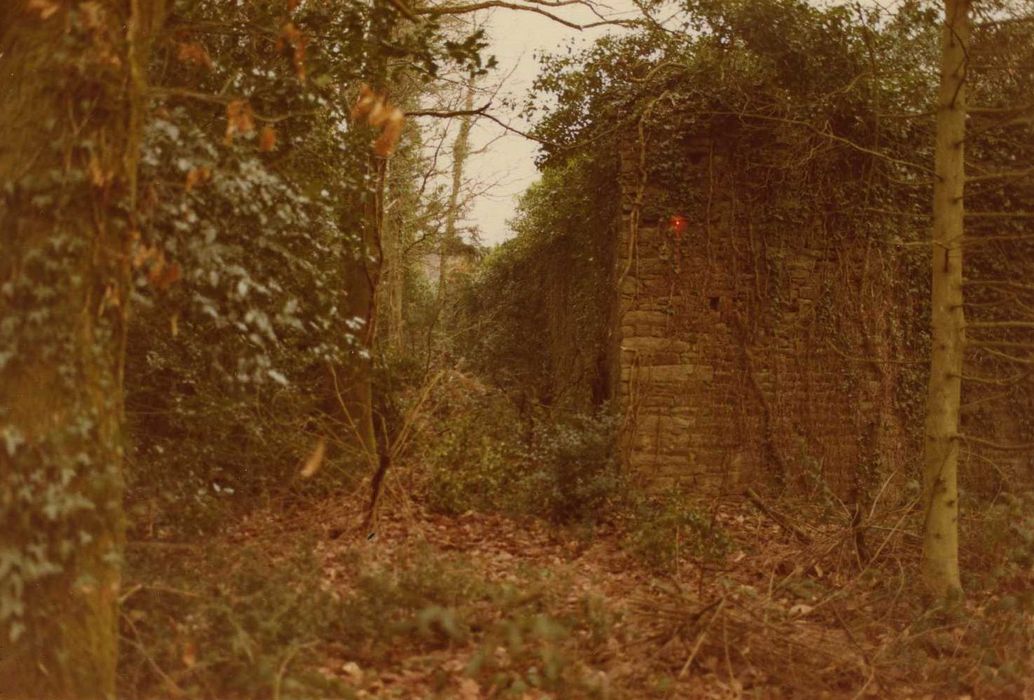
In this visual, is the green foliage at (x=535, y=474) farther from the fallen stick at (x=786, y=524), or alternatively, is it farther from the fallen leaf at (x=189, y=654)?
the fallen leaf at (x=189, y=654)

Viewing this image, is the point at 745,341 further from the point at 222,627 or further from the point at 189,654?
the point at 189,654

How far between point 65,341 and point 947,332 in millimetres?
5956

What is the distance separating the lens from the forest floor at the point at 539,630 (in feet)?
15.4

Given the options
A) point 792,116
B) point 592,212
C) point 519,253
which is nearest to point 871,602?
point 792,116

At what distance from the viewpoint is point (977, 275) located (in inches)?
434

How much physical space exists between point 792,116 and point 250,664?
7978mm

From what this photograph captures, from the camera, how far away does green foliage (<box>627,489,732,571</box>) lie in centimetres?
764

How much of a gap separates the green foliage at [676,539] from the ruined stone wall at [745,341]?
5.99ft

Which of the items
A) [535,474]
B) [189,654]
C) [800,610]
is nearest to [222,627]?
[189,654]

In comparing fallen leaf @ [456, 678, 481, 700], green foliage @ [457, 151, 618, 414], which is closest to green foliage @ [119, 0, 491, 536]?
fallen leaf @ [456, 678, 481, 700]

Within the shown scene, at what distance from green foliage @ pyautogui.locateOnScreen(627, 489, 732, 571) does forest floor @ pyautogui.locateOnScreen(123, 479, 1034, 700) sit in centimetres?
21

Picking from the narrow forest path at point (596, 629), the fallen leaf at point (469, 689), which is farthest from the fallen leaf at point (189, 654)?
the fallen leaf at point (469, 689)

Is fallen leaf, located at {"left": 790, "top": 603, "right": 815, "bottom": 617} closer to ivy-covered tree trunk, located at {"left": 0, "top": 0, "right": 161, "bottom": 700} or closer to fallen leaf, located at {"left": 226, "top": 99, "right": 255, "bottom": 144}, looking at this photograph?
ivy-covered tree trunk, located at {"left": 0, "top": 0, "right": 161, "bottom": 700}

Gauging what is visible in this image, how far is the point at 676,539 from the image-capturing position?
7.26 metres
